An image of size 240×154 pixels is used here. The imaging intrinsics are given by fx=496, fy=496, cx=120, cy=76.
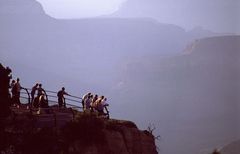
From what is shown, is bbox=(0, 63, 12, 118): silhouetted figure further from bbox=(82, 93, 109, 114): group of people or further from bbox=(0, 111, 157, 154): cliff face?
bbox=(82, 93, 109, 114): group of people

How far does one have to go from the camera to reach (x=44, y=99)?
27281mm

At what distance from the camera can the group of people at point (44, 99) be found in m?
27.1

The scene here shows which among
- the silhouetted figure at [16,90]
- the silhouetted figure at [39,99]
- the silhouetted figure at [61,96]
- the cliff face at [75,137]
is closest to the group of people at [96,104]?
the cliff face at [75,137]

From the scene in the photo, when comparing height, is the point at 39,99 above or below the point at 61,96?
below

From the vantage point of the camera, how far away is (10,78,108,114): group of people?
27.1m

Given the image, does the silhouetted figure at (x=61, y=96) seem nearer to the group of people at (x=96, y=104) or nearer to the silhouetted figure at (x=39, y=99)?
the silhouetted figure at (x=39, y=99)

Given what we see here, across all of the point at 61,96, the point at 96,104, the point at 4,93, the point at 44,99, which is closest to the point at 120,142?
the point at 96,104

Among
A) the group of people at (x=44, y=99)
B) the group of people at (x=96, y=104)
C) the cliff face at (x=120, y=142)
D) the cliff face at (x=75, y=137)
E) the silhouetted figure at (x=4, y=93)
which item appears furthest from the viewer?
the group of people at (x=96, y=104)

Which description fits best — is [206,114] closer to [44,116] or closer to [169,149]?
[169,149]

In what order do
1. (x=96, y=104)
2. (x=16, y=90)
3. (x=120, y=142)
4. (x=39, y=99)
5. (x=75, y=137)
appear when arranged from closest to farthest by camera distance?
1. (x=16, y=90)
2. (x=75, y=137)
3. (x=39, y=99)
4. (x=120, y=142)
5. (x=96, y=104)

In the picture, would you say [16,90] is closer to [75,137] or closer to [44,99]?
[44,99]

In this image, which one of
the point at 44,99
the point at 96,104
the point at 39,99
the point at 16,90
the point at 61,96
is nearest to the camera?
the point at 16,90

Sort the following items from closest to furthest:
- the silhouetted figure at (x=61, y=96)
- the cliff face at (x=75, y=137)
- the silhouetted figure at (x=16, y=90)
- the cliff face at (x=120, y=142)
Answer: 1. the cliff face at (x=75, y=137)
2. the silhouetted figure at (x=16, y=90)
3. the cliff face at (x=120, y=142)
4. the silhouetted figure at (x=61, y=96)

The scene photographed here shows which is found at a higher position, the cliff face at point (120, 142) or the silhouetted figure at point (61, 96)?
the silhouetted figure at point (61, 96)
